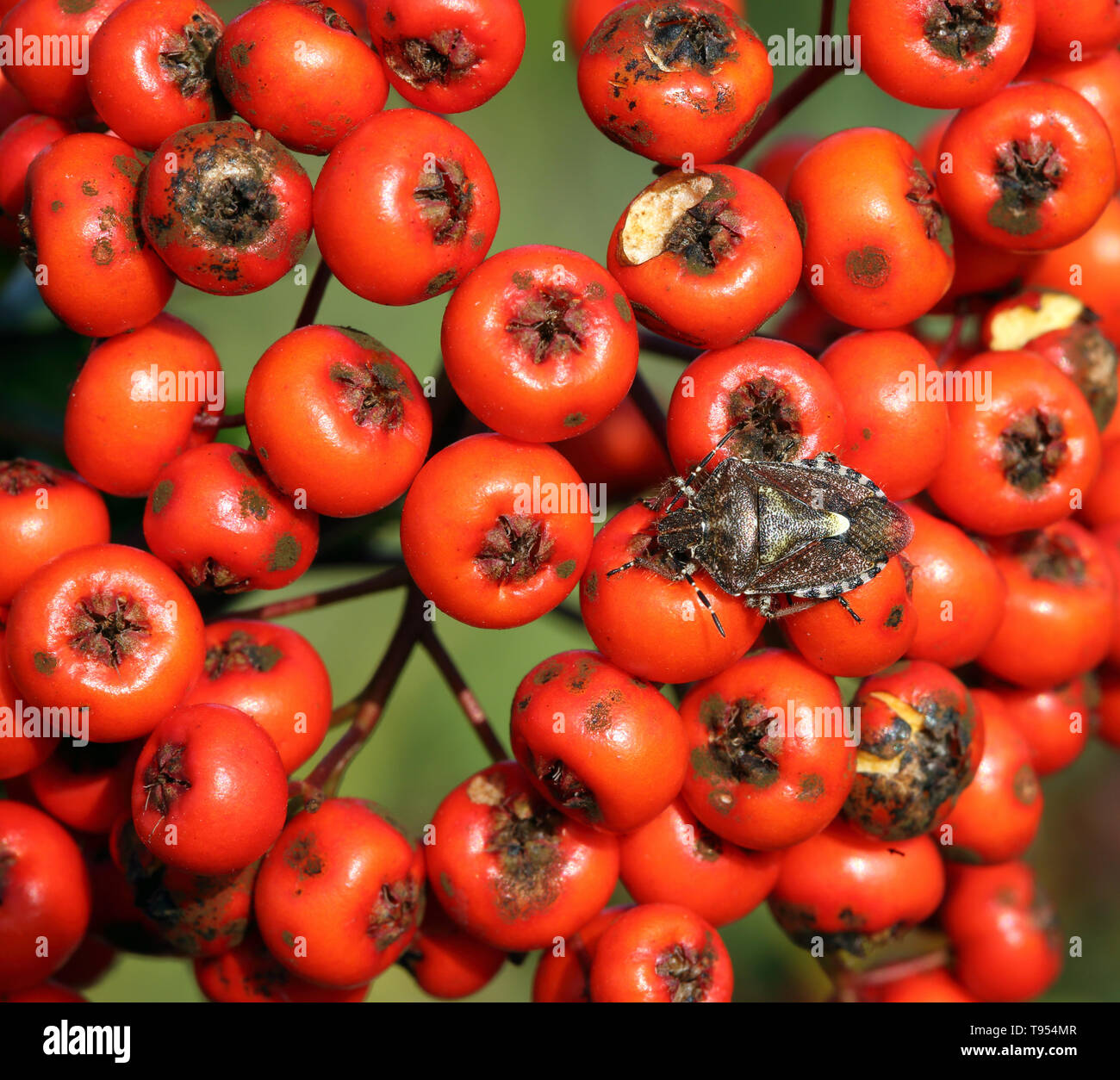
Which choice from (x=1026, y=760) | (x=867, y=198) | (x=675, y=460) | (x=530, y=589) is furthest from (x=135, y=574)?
(x=1026, y=760)

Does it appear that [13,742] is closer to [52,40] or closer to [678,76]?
[52,40]

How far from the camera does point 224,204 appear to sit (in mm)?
1832

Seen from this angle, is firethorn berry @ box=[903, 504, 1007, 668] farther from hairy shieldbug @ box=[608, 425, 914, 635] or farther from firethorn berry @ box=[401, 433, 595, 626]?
firethorn berry @ box=[401, 433, 595, 626]

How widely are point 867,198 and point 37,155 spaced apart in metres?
1.73

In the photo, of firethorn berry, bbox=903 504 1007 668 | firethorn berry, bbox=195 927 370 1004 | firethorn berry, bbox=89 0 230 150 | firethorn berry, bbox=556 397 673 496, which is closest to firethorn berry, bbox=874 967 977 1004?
firethorn berry, bbox=903 504 1007 668

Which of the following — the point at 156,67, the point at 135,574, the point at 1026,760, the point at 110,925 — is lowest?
the point at 110,925

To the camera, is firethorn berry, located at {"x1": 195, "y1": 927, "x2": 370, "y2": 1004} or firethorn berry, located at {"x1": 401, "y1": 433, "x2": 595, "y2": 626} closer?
firethorn berry, located at {"x1": 401, "y1": 433, "x2": 595, "y2": 626}

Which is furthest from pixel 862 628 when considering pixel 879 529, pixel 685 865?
pixel 685 865

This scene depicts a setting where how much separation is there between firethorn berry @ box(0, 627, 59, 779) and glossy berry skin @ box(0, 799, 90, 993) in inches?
5.7

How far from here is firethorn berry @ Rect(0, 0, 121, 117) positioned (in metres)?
2.11

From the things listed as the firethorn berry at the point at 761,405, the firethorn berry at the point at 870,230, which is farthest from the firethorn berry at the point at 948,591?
the firethorn berry at the point at 870,230

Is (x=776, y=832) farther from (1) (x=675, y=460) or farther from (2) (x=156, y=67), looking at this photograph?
(2) (x=156, y=67)

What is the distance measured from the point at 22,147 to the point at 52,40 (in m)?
0.23

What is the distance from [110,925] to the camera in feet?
7.65
